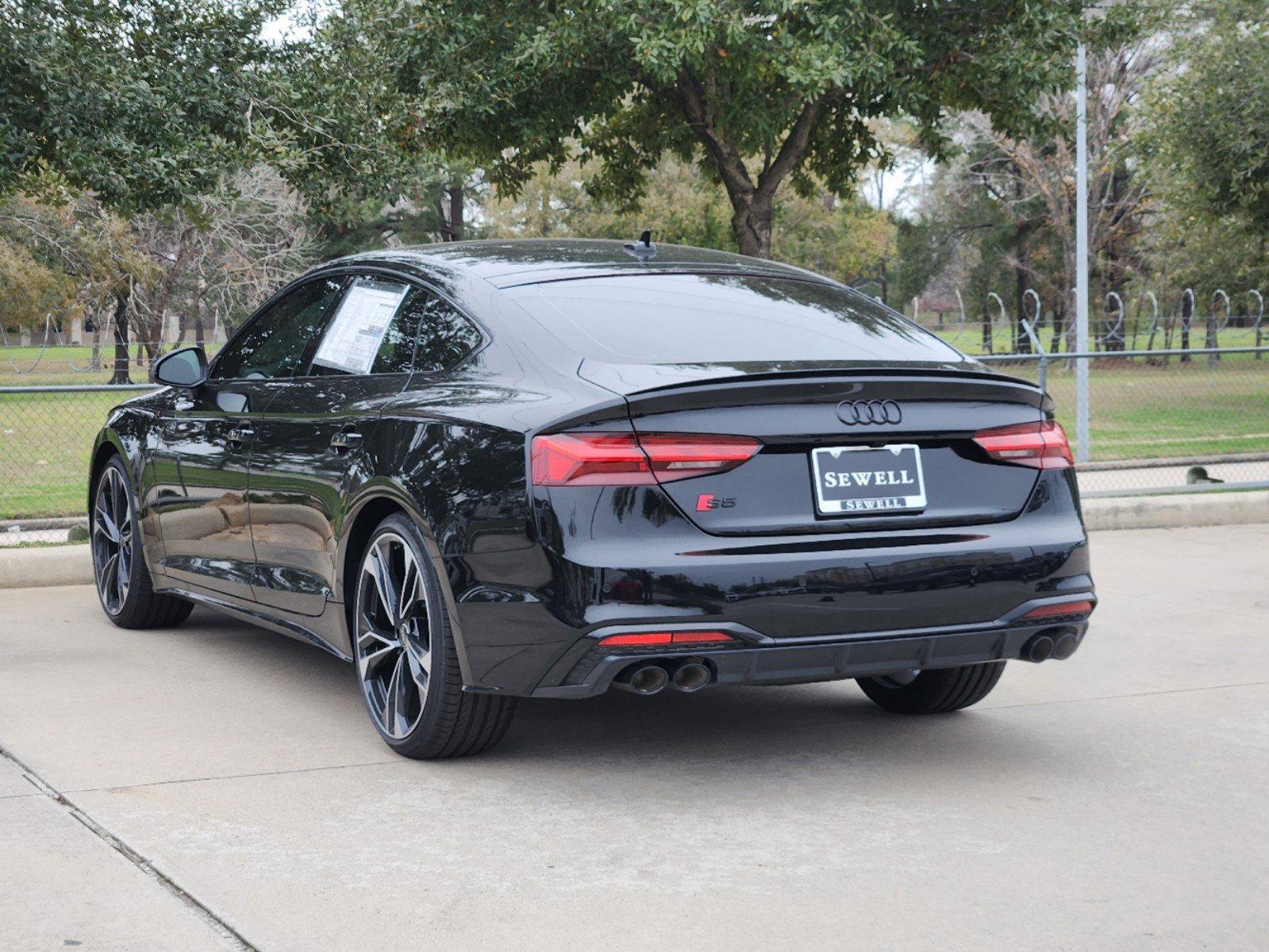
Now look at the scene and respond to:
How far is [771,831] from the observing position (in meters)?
4.25

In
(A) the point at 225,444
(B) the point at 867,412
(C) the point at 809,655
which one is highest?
(B) the point at 867,412

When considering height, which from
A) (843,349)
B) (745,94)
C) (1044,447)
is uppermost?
(745,94)

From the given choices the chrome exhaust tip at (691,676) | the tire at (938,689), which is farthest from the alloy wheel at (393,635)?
the tire at (938,689)

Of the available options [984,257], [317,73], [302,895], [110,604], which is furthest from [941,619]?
[984,257]

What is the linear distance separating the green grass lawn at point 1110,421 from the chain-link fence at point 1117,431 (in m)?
0.01

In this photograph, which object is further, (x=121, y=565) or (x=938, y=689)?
(x=121, y=565)

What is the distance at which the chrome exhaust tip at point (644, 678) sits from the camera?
14.1ft

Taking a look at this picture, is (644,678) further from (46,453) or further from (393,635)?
(46,453)

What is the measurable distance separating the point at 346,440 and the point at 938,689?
2.20 m

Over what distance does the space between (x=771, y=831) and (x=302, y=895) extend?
1.26 meters

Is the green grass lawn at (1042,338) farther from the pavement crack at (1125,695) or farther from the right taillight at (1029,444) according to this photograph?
the right taillight at (1029,444)

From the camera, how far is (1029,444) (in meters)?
4.82

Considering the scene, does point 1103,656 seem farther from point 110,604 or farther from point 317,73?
point 317,73

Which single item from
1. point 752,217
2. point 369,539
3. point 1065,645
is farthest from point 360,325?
point 752,217
